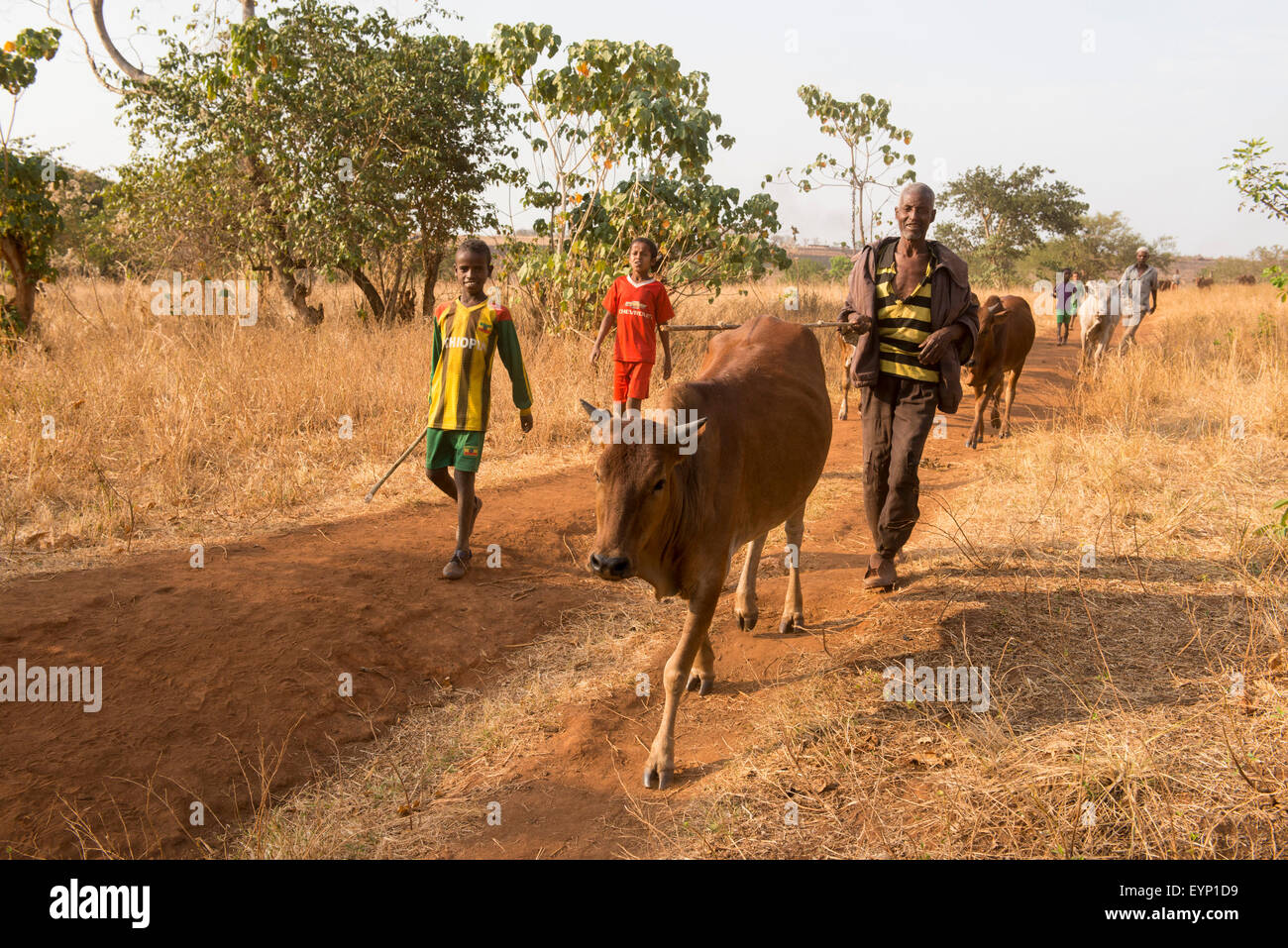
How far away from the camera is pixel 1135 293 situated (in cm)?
1309

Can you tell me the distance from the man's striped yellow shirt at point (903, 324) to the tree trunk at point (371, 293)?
9.93 m

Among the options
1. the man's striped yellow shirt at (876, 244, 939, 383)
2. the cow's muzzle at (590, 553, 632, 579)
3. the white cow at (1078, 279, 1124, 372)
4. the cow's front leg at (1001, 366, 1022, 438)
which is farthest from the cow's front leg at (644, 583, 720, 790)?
the white cow at (1078, 279, 1124, 372)

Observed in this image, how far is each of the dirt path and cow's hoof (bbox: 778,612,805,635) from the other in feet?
0.38

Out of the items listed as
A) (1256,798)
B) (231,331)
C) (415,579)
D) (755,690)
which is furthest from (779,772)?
(231,331)

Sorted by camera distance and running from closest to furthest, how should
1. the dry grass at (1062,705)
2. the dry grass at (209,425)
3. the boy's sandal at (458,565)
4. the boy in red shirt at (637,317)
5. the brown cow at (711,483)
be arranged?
1. the dry grass at (1062,705)
2. the brown cow at (711,483)
3. the boy's sandal at (458,565)
4. the dry grass at (209,425)
5. the boy in red shirt at (637,317)

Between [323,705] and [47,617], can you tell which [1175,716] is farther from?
[47,617]

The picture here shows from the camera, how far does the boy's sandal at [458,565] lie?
5703 mm

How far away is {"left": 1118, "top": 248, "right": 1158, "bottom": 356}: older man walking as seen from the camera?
1310cm

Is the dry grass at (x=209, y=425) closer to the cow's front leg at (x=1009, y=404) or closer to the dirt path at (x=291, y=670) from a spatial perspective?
the dirt path at (x=291, y=670)

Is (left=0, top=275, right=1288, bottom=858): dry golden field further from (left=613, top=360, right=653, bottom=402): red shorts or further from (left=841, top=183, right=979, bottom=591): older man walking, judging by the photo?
(left=613, top=360, right=653, bottom=402): red shorts

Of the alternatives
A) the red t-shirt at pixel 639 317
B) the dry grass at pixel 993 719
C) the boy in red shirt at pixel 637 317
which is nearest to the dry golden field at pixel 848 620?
the dry grass at pixel 993 719

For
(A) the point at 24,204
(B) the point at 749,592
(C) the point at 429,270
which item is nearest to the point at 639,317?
(B) the point at 749,592

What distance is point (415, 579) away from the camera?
18.5ft

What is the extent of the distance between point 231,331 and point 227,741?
7457 mm
